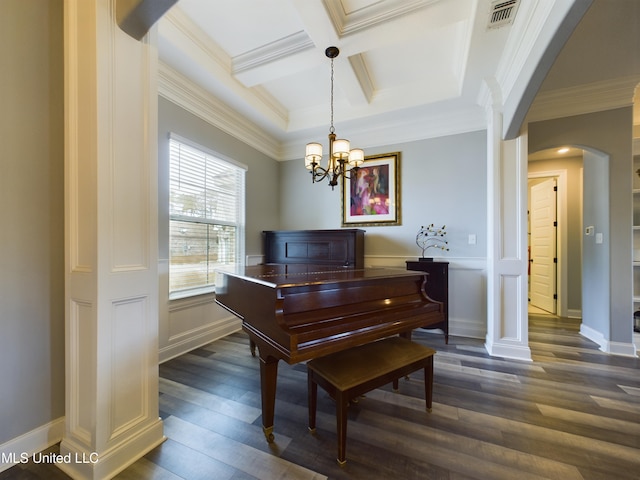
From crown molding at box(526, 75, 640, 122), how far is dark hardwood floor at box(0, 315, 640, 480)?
8.62ft

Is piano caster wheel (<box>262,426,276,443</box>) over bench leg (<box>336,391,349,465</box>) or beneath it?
beneath

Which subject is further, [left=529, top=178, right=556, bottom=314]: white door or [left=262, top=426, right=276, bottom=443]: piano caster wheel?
[left=529, top=178, right=556, bottom=314]: white door

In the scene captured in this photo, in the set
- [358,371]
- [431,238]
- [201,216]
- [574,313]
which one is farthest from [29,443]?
[574,313]

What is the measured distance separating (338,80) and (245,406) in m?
3.27

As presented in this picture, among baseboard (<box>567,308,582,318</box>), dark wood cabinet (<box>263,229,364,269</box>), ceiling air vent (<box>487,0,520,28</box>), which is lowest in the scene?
baseboard (<box>567,308,582,318</box>)

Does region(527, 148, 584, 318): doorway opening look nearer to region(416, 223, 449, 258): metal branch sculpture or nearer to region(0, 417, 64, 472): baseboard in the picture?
region(416, 223, 449, 258): metal branch sculpture

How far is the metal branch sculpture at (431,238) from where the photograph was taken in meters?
3.33

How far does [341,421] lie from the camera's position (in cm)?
128

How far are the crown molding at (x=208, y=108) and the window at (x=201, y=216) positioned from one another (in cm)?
40

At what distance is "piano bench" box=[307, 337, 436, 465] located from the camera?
1292mm

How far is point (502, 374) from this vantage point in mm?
2248

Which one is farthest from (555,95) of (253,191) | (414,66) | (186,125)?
(186,125)

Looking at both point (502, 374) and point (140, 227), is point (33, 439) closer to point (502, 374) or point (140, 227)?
point (140, 227)

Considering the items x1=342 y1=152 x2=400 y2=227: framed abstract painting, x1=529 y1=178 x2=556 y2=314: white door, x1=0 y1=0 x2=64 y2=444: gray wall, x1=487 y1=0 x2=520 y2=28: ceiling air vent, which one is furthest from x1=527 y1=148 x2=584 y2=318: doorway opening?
x1=0 y1=0 x2=64 y2=444: gray wall
